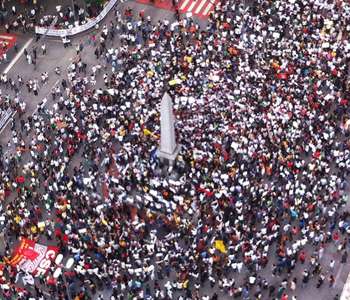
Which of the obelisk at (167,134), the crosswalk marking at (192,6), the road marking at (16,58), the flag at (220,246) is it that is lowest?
the flag at (220,246)

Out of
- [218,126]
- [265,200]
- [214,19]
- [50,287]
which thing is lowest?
[50,287]

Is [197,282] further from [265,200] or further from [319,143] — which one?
[319,143]

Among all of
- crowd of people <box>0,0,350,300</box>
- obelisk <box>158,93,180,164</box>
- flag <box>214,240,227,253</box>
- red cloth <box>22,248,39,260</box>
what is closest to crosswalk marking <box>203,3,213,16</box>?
crowd of people <box>0,0,350,300</box>

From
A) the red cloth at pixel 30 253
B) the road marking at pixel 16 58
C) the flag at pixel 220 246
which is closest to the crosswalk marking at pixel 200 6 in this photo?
the road marking at pixel 16 58

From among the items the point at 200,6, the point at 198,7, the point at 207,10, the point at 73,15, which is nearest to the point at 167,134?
the point at 207,10

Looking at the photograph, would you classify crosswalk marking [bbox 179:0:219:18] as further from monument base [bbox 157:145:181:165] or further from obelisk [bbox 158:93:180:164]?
monument base [bbox 157:145:181:165]

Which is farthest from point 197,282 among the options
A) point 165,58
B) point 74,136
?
point 165,58

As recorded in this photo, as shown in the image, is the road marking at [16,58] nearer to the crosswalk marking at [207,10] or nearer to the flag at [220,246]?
the crosswalk marking at [207,10]
